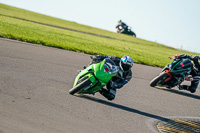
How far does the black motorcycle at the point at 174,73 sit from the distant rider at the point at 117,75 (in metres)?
3.09

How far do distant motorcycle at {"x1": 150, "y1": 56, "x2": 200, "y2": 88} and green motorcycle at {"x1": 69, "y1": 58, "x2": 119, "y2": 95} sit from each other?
12.6 feet

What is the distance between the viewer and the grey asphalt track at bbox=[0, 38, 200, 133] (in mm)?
5352

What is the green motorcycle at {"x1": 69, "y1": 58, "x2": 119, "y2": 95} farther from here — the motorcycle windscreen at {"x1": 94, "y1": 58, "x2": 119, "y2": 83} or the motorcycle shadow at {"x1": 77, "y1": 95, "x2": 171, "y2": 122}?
the motorcycle shadow at {"x1": 77, "y1": 95, "x2": 171, "y2": 122}

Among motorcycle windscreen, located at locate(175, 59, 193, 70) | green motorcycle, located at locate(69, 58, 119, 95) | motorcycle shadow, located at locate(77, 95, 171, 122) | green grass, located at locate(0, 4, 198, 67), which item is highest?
motorcycle windscreen, located at locate(175, 59, 193, 70)

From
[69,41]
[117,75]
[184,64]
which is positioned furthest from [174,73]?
[69,41]

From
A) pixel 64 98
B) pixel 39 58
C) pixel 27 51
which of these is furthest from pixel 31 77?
pixel 27 51

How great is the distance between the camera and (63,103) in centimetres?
667

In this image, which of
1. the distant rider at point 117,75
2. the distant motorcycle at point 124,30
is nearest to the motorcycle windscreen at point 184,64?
the distant rider at point 117,75

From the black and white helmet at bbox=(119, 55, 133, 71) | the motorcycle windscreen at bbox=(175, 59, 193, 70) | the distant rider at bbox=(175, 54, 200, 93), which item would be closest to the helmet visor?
the black and white helmet at bbox=(119, 55, 133, 71)

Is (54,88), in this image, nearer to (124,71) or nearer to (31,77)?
(31,77)

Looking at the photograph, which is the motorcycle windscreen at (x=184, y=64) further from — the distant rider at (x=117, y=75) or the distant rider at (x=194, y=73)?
the distant rider at (x=117, y=75)

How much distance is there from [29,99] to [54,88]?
1.57 meters

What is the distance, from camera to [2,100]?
19.2ft

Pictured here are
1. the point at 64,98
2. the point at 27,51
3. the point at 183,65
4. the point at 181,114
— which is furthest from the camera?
the point at 27,51
